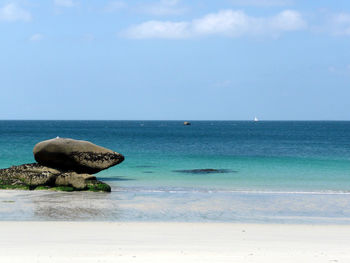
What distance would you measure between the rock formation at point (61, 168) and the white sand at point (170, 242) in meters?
7.55

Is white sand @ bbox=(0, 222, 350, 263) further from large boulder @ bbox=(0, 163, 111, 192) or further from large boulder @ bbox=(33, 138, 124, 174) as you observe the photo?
large boulder @ bbox=(33, 138, 124, 174)

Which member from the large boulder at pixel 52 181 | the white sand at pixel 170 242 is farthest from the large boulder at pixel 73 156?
the white sand at pixel 170 242

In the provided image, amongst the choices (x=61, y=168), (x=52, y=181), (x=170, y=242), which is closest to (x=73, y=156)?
(x=61, y=168)

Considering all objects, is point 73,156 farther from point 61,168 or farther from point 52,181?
point 52,181

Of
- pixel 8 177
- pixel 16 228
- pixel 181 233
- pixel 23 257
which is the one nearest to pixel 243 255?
pixel 181 233

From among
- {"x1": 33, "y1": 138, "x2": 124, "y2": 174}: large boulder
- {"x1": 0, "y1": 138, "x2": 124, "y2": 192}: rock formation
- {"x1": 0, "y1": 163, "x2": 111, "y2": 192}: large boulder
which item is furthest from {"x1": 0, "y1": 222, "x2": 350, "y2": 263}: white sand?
{"x1": 33, "y1": 138, "x2": 124, "y2": 174}: large boulder

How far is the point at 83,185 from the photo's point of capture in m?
21.5

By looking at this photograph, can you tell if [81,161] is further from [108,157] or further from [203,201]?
[203,201]

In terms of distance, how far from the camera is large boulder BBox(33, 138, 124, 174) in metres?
23.8

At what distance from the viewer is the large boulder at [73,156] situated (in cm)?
2381

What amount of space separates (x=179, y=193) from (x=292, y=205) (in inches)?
212

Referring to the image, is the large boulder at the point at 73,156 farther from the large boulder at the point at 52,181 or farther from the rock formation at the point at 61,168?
the large boulder at the point at 52,181

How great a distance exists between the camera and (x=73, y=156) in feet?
78.8

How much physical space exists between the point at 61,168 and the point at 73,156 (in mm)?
888
